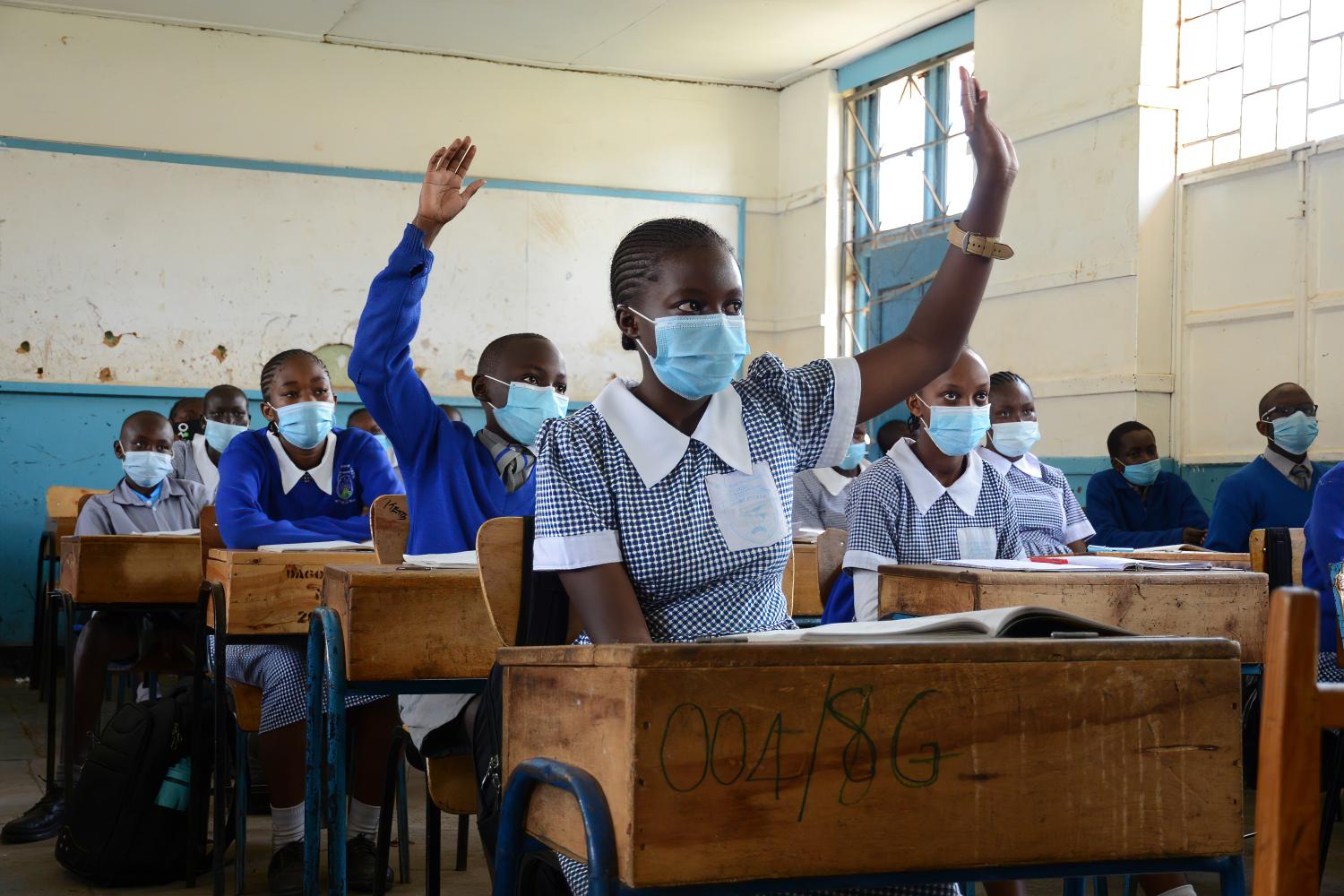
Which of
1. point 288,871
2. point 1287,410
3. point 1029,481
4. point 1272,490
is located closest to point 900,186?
point 1287,410

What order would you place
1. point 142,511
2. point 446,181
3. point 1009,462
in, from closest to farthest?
point 446,181, point 1009,462, point 142,511

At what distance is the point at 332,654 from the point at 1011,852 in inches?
58.6

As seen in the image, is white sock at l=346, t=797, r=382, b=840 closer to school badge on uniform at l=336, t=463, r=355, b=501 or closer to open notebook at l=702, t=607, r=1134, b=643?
school badge on uniform at l=336, t=463, r=355, b=501

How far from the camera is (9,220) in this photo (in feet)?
25.3

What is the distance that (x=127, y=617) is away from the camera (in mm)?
4227

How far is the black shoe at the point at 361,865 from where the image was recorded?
3295 mm

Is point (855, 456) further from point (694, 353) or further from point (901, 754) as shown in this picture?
point (901, 754)

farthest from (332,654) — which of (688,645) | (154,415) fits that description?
(154,415)

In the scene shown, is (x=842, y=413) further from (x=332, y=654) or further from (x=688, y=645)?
(x=332, y=654)

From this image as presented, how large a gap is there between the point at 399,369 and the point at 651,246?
1417mm

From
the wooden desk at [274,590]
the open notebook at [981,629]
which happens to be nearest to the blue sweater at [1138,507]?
the wooden desk at [274,590]

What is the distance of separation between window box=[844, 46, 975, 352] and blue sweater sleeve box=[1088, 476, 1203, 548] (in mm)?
2158

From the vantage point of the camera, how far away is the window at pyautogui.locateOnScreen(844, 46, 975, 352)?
787 cm

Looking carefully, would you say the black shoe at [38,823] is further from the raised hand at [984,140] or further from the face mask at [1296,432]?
the face mask at [1296,432]
